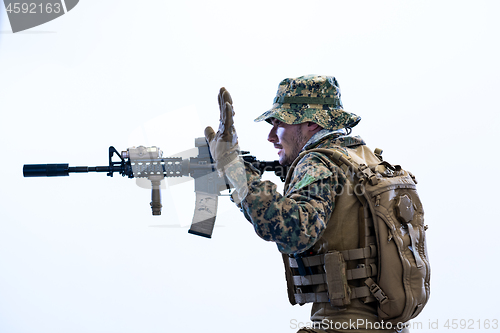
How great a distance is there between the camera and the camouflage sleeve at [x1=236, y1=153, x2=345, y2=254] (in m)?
0.96

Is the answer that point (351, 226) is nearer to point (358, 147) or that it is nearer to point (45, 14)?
point (358, 147)

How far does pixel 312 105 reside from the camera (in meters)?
1.37

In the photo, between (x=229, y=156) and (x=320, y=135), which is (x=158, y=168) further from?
(x=229, y=156)

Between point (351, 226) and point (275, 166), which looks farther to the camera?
point (275, 166)

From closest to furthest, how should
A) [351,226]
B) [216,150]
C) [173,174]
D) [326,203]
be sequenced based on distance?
1. [216,150]
2. [326,203]
3. [351,226]
4. [173,174]

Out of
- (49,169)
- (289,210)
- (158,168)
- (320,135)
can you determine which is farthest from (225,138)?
(49,169)

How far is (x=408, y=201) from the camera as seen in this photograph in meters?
1.22

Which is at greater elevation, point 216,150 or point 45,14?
point 45,14

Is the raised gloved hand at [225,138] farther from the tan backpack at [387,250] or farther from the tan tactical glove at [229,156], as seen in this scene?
the tan backpack at [387,250]

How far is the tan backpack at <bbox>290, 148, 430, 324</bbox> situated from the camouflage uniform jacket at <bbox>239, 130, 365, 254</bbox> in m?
0.08

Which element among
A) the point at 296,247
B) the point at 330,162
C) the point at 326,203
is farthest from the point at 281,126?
the point at 296,247

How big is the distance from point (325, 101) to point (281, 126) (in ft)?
0.54

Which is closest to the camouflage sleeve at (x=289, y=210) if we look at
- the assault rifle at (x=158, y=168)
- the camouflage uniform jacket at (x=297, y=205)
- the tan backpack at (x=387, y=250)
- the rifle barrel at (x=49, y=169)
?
the camouflage uniform jacket at (x=297, y=205)

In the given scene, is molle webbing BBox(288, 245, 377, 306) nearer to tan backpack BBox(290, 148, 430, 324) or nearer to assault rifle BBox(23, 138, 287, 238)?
tan backpack BBox(290, 148, 430, 324)
